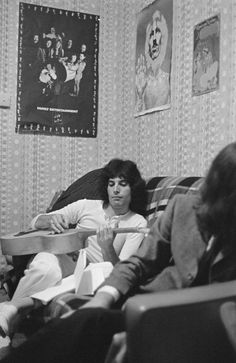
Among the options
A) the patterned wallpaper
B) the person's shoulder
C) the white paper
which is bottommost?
the white paper

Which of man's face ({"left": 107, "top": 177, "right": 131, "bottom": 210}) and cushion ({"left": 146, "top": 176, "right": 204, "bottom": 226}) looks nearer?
cushion ({"left": 146, "top": 176, "right": 204, "bottom": 226})

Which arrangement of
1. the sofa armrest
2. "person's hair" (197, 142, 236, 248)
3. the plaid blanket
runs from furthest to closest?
the plaid blanket, "person's hair" (197, 142, 236, 248), the sofa armrest

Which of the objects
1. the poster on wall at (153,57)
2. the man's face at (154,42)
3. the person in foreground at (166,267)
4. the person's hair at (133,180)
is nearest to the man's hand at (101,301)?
the person in foreground at (166,267)

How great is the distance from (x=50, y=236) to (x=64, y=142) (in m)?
1.45

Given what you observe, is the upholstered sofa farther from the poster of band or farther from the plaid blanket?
the poster of band

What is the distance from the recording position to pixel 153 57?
3363 mm

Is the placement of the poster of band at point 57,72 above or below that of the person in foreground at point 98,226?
above

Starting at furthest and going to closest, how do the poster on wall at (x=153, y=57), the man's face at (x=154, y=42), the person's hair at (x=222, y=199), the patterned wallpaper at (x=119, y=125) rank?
the man's face at (x=154, y=42) < the poster on wall at (x=153, y=57) < the patterned wallpaper at (x=119, y=125) < the person's hair at (x=222, y=199)

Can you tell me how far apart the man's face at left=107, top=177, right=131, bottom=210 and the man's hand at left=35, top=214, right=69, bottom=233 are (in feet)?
0.97

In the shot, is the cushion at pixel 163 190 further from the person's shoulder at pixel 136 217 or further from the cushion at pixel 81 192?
the cushion at pixel 81 192

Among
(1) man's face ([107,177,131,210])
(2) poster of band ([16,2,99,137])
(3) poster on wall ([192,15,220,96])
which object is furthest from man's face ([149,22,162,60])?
(1) man's face ([107,177,131,210])

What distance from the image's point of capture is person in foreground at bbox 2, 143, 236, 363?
4.13ft

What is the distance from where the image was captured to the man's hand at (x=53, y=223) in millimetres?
2578

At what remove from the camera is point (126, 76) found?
3.81 metres
